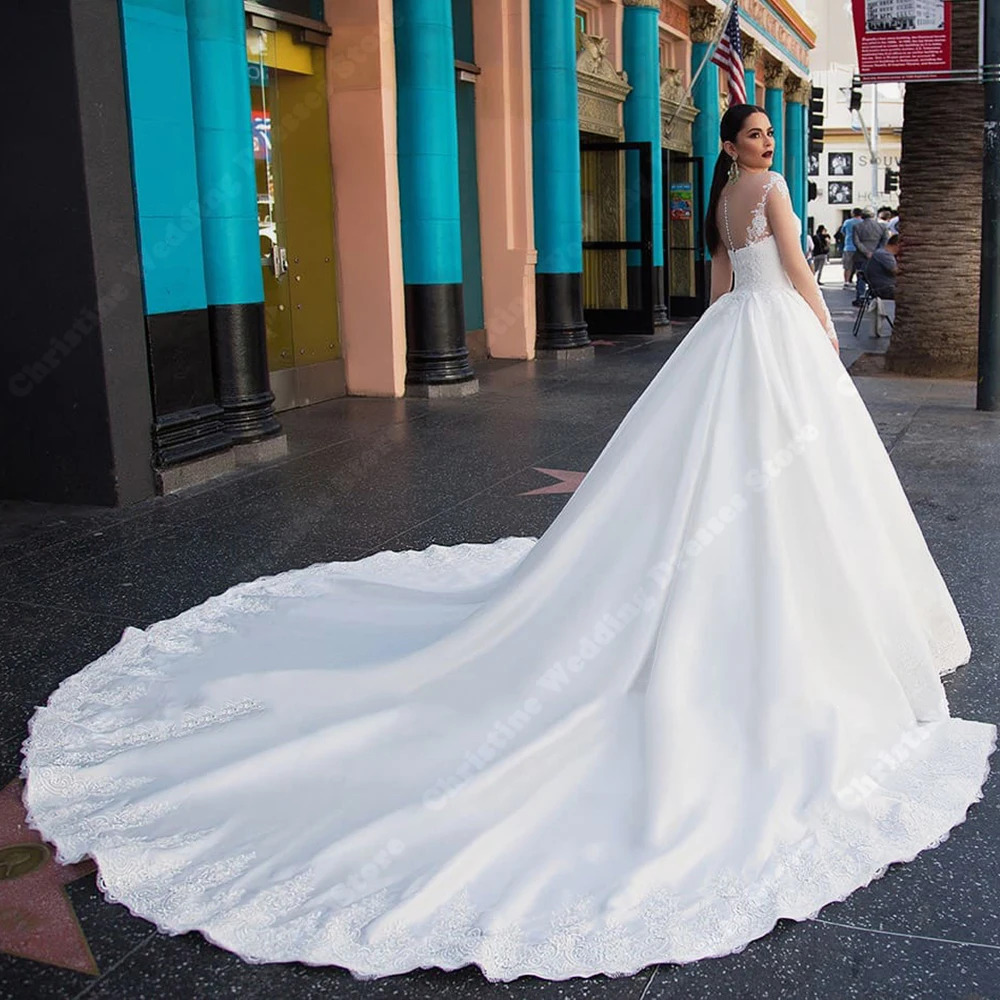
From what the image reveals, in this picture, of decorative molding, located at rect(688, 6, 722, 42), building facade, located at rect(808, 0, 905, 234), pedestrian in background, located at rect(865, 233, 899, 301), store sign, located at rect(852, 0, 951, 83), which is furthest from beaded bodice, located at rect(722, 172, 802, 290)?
building facade, located at rect(808, 0, 905, 234)

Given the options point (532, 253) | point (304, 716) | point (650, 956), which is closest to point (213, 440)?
point (304, 716)

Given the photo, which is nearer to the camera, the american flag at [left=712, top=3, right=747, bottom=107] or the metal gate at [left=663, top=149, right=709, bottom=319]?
the american flag at [left=712, top=3, right=747, bottom=107]

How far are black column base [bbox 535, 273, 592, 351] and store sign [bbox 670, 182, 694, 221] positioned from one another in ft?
18.1

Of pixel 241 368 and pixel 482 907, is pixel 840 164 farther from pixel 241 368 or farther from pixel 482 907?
pixel 482 907

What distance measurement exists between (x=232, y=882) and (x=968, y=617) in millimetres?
2916

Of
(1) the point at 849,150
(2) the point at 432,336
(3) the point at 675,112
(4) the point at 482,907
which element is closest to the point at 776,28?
(3) the point at 675,112

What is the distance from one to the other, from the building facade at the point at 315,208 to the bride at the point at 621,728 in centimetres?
287

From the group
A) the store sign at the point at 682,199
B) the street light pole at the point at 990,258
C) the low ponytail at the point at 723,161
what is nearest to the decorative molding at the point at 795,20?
the store sign at the point at 682,199

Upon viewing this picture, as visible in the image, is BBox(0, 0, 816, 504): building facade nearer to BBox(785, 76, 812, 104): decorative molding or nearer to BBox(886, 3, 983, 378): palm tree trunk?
BBox(886, 3, 983, 378): palm tree trunk

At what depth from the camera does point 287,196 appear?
9.70 m

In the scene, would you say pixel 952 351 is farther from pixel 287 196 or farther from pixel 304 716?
pixel 304 716

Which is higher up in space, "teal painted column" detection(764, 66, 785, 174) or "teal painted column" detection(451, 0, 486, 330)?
"teal painted column" detection(764, 66, 785, 174)

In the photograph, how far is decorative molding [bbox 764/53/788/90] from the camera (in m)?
24.0

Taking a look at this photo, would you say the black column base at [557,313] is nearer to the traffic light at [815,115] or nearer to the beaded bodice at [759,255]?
the beaded bodice at [759,255]
